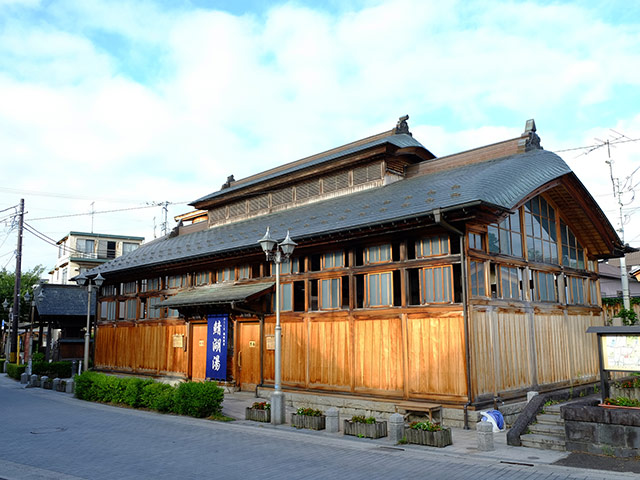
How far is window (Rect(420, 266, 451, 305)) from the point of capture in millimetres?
13688

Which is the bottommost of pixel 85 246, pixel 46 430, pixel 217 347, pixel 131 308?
pixel 46 430

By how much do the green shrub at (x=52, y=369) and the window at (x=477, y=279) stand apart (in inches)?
944

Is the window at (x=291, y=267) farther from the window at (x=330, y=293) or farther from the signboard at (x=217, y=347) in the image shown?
the signboard at (x=217, y=347)

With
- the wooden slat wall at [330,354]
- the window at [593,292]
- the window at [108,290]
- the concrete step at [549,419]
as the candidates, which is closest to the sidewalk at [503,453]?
the concrete step at [549,419]

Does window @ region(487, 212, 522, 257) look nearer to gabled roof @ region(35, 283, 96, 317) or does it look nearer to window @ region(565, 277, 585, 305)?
window @ region(565, 277, 585, 305)

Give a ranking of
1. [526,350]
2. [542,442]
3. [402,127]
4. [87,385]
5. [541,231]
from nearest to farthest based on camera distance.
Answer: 1. [542,442]
2. [526,350]
3. [541,231]
4. [87,385]
5. [402,127]

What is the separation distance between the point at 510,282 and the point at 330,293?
533 cm

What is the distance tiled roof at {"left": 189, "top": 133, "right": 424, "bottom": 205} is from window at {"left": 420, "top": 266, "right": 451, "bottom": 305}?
6.89 m

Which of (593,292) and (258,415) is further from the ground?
(593,292)

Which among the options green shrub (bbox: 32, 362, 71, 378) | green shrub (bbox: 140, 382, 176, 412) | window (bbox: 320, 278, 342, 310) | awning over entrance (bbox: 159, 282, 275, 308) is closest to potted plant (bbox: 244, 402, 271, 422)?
green shrub (bbox: 140, 382, 176, 412)

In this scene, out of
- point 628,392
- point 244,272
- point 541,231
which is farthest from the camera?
point 244,272

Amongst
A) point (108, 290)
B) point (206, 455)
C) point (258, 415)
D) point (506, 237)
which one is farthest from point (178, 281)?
point (506, 237)

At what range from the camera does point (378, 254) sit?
50.1 feet

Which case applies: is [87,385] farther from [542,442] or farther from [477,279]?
[542,442]
